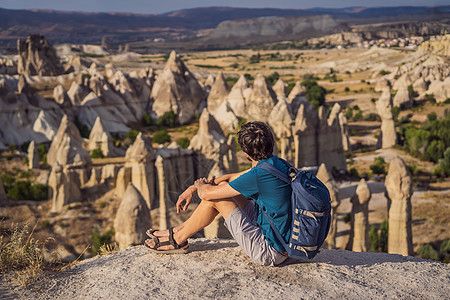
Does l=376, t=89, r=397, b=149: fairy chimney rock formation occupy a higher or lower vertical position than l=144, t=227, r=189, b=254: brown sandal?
lower

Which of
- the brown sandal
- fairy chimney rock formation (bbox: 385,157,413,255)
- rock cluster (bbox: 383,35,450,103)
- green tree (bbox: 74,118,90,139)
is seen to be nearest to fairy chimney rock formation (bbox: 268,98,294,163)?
fairy chimney rock formation (bbox: 385,157,413,255)

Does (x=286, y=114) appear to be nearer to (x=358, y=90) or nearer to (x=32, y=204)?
(x=32, y=204)

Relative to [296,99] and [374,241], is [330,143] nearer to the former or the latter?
[374,241]

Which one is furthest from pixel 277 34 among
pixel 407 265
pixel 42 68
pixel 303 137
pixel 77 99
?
pixel 407 265

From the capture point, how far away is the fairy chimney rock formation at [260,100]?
32.4 m

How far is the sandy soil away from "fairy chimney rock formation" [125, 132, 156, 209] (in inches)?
344

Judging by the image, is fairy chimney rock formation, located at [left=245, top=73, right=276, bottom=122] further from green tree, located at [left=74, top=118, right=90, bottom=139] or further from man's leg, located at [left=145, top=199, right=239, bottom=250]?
man's leg, located at [left=145, top=199, right=239, bottom=250]

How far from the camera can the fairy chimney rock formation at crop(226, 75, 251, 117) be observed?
3388 centimetres

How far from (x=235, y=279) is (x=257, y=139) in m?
1.37

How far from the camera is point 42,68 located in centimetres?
4481

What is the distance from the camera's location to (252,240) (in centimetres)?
453

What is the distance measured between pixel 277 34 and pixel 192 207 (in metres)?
168

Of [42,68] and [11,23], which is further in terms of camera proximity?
[11,23]

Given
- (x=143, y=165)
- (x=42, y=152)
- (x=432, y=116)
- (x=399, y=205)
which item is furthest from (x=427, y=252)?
(x=432, y=116)
